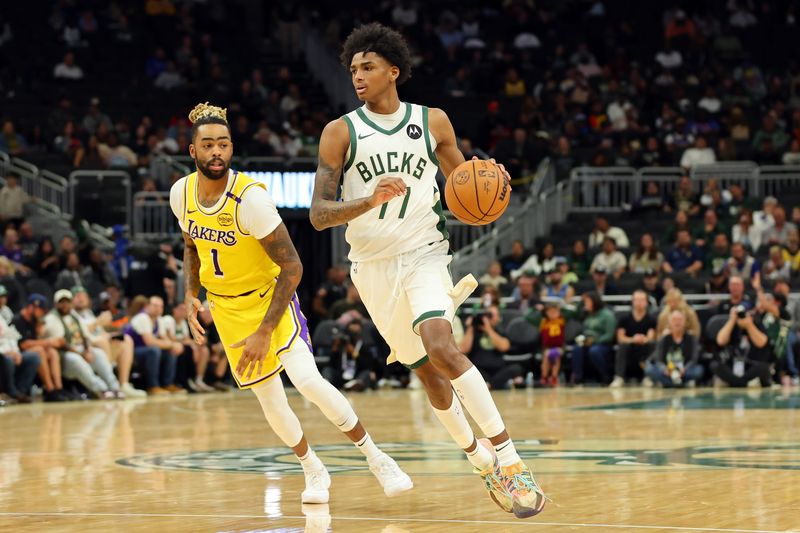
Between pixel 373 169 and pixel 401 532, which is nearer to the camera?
pixel 401 532

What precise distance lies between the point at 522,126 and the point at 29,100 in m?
8.97

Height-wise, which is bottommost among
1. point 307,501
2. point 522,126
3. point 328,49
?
point 307,501

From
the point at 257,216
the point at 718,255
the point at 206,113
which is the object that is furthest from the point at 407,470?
the point at 718,255

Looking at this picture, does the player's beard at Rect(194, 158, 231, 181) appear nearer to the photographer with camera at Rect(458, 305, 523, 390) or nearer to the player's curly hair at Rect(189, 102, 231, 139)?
the player's curly hair at Rect(189, 102, 231, 139)

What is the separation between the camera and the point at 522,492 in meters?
6.53

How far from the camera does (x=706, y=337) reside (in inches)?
744

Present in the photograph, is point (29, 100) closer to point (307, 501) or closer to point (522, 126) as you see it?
point (522, 126)

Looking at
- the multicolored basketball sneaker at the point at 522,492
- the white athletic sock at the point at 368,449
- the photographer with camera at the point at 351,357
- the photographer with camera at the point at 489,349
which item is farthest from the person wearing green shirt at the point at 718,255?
Result: the multicolored basketball sneaker at the point at 522,492

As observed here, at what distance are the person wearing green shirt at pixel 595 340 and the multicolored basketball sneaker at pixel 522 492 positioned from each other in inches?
505

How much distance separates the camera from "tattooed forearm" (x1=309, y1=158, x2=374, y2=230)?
6.75 metres

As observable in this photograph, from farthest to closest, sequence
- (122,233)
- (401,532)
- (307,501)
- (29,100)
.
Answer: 1. (29,100)
2. (122,233)
3. (307,501)
4. (401,532)

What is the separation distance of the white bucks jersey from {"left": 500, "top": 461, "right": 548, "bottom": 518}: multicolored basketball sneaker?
125 cm

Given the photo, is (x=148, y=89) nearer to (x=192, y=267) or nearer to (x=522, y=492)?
(x=192, y=267)

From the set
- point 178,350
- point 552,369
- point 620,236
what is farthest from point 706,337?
point 178,350
